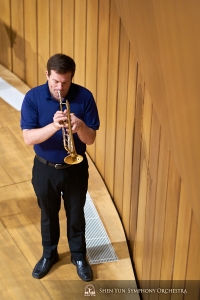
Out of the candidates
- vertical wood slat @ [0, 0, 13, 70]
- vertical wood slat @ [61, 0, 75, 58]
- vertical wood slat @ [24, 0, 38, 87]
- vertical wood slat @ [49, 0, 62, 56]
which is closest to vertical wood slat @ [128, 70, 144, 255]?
vertical wood slat @ [61, 0, 75, 58]

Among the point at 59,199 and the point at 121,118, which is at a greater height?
the point at 121,118

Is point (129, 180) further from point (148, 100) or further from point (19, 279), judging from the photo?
point (19, 279)

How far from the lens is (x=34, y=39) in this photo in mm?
5129

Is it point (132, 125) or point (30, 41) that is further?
point (30, 41)

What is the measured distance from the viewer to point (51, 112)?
3285mm

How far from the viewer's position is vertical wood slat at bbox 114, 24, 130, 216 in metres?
3.78

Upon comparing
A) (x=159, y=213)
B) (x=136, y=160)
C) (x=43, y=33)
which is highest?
(x=43, y=33)

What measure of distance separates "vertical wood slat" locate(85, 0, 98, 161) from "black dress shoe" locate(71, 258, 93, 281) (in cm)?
125

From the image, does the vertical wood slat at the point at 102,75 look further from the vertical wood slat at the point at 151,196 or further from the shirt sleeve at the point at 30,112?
the shirt sleeve at the point at 30,112

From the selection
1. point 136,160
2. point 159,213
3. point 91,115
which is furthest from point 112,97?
point 159,213

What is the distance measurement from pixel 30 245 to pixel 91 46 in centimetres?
145

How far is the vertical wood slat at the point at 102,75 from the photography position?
13.1 ft

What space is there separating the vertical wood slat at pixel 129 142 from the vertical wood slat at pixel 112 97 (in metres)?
0.22

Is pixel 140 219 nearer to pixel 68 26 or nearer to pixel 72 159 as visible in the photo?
pixel 72 159
